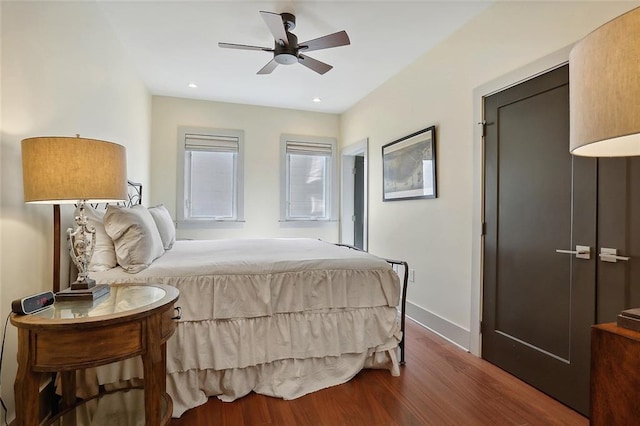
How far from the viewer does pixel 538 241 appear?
207cm

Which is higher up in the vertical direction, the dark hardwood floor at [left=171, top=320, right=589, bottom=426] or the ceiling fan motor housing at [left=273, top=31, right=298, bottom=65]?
the ceiling fan motor housing at [left=273, top=31, right=298, bottom=65]

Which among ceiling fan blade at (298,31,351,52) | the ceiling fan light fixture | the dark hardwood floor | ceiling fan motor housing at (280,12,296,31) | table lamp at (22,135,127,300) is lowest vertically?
the dark hardwood floor

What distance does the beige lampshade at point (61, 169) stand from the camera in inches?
52.7

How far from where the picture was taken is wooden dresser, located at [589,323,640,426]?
0.95 meters

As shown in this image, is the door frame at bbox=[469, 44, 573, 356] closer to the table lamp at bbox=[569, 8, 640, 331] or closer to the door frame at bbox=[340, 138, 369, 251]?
the table lamp at bbox=[569, 8, 640, 331]

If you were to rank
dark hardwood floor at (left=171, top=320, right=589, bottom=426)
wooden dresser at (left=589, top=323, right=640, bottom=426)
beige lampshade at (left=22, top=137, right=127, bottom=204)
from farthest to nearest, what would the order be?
1. dark hardwood floor at (left=171, top=320, right=589, bottom=426)
2. beige lampshade at (left=22, top=137, right=127, bottom=204)
3. wooden dresser at (left=589, top=323, right=640, bottom=426)

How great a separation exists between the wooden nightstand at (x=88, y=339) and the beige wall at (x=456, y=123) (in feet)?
7.46

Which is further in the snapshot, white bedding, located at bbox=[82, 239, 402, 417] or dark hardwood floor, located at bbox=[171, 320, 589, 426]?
white bedding, located at bbox=[82, 239, 402, 417]

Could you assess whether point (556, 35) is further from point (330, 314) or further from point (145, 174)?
point (145, 174)

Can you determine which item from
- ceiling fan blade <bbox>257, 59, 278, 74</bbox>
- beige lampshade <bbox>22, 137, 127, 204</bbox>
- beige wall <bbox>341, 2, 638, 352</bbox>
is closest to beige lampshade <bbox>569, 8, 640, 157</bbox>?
beige wall <bbox>341, 2, 638, 352</bbox>

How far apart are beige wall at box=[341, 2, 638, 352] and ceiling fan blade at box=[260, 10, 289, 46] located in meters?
1.47

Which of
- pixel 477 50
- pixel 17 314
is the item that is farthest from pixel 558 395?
pixel 17 314

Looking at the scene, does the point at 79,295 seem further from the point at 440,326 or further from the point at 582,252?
the point at 440,326

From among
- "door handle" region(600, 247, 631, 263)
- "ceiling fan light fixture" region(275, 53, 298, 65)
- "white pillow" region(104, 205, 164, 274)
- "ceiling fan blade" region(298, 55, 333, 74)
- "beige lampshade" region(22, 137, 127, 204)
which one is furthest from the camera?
"ceiling fan blade" region(298, 55, 333, 74)
